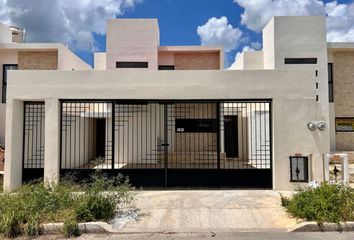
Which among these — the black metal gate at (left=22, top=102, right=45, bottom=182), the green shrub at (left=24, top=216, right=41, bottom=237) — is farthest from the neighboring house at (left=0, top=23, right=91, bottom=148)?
the green shrub at (left=24, top=216, right=41, bottom=237)

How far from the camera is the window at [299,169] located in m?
9.55

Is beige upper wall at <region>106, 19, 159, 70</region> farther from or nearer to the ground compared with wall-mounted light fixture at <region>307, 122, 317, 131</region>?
farther from the ground

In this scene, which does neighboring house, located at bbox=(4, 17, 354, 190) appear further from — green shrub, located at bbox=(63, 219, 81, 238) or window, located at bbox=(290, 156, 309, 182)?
green shrub, located at bbox=(63, 219, 81, 238)

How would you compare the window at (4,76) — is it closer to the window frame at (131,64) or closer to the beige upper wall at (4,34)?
the beige upper wall at (4,34)

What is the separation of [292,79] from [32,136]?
10.3m

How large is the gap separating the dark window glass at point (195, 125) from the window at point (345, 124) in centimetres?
848

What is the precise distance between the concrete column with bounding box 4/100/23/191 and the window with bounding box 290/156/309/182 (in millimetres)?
9433

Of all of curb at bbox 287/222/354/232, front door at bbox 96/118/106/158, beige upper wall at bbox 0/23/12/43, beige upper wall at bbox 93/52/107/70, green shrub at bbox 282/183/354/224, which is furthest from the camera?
beige upper wall at bbox 93/52/107/70

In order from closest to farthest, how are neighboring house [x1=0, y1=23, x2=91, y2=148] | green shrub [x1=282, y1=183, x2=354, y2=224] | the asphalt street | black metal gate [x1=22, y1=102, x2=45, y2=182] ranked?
the asphalt street < green shrub [x1=282, y1=183, x2=354, y2=224] < black metal gate [x1=22, y1=102, x2=45, y2=182] < neighboring house [x1=0, y1=23, x2=91, y2=148]

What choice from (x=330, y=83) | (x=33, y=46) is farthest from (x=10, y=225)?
(x=330, y=83)

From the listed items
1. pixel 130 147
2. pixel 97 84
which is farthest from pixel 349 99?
pixel 97 84

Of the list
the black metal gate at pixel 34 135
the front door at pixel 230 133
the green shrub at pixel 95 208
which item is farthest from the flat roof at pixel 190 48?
the green shrub at pixel 95 208

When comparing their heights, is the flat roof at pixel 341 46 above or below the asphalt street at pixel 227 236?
above

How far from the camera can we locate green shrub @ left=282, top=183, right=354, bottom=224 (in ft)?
20.9
